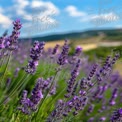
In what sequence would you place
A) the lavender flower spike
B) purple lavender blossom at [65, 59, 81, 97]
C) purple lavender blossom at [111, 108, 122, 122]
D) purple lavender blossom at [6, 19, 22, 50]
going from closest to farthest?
1. the lavender flower spike
2. purple lavender blossom at [111, 108, 122, 122]
3. purple lavender blossom at [6, 19, 22, 50]
4. purple lavender blossom at [65, 59, 81, 97]

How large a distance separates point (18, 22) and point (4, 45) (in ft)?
0.85

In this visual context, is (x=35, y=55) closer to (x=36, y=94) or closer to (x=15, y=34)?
(x=15, y=34)

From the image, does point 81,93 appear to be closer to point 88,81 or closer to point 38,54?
point 88,81

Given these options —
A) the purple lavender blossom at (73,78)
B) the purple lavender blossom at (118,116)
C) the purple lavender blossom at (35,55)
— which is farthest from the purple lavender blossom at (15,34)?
the purple lavender blossom at (118,116)

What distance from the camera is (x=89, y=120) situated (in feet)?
15.6

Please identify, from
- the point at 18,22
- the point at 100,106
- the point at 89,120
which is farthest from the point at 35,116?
the point at 100,106

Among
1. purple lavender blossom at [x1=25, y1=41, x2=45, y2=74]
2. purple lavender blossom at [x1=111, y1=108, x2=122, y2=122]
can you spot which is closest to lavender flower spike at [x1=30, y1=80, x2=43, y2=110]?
purple lavender blossom at [x1=25, y1=41, x2=45, y2=74]

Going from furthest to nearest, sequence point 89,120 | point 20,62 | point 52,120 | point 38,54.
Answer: point 20,62 → point 89,120 → point 52,120 → point 38,54

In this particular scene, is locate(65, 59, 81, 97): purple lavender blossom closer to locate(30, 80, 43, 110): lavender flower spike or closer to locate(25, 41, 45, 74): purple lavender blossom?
locate(25, 41, 45, 74): purple lavender blossom

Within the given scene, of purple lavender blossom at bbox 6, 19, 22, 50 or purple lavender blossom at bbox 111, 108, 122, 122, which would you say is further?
purple lavender blossom at bbox 6, 19, 22, 50

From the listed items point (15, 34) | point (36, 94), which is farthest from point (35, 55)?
point (36, 94)

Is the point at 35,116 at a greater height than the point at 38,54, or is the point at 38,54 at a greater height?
the point at 38,54

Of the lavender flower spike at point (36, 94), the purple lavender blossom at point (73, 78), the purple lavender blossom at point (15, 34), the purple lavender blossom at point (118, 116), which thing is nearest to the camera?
the lavender flower spike at point (36, 94)

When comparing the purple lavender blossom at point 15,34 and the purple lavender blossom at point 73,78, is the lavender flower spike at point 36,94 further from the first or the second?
the purple lavender blossom at point 73,78
